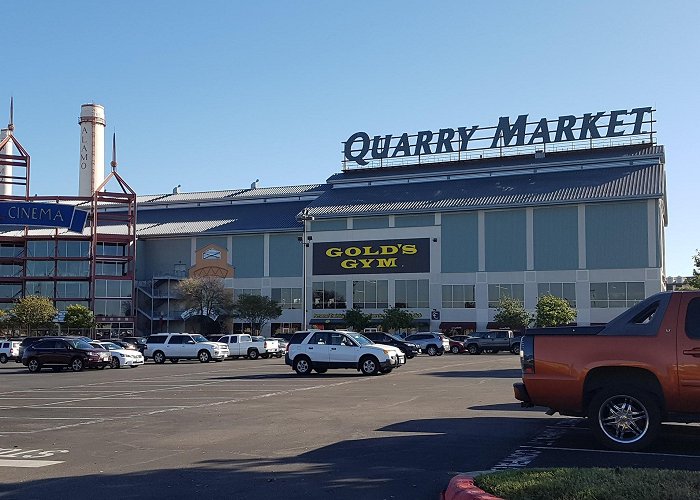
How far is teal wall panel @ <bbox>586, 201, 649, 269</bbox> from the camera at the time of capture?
69.9 m

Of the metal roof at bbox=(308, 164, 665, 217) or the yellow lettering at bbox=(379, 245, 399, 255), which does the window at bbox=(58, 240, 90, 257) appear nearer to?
the metal roof at bbox=(308, 164, 665, 217)

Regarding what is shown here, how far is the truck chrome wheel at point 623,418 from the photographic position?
11.1 m

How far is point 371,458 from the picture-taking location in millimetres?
10836

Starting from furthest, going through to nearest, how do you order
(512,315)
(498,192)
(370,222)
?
(370,222)
(498,192)
(512,315)

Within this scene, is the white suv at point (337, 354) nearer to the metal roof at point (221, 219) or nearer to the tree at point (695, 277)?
the tree at point (695, 277)

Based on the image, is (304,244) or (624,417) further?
(304,244)

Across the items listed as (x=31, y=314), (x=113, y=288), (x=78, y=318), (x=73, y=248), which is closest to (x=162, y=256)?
(x=113, y=288)

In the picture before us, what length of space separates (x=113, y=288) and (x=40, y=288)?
818 cm

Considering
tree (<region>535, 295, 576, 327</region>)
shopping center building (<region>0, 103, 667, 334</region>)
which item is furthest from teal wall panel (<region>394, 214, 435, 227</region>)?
tree (<region>535, 295, 576, 327</region>)

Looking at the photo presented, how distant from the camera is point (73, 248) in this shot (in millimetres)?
84250

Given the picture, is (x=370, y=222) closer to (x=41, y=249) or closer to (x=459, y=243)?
(x=459, y=243)

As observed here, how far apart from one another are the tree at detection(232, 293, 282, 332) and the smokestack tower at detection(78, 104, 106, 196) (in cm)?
2878

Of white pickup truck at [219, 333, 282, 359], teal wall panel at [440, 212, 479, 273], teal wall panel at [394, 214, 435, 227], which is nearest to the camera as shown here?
white pickup truck at [219, 333, 282, 359]

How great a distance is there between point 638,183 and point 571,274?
391 inches
